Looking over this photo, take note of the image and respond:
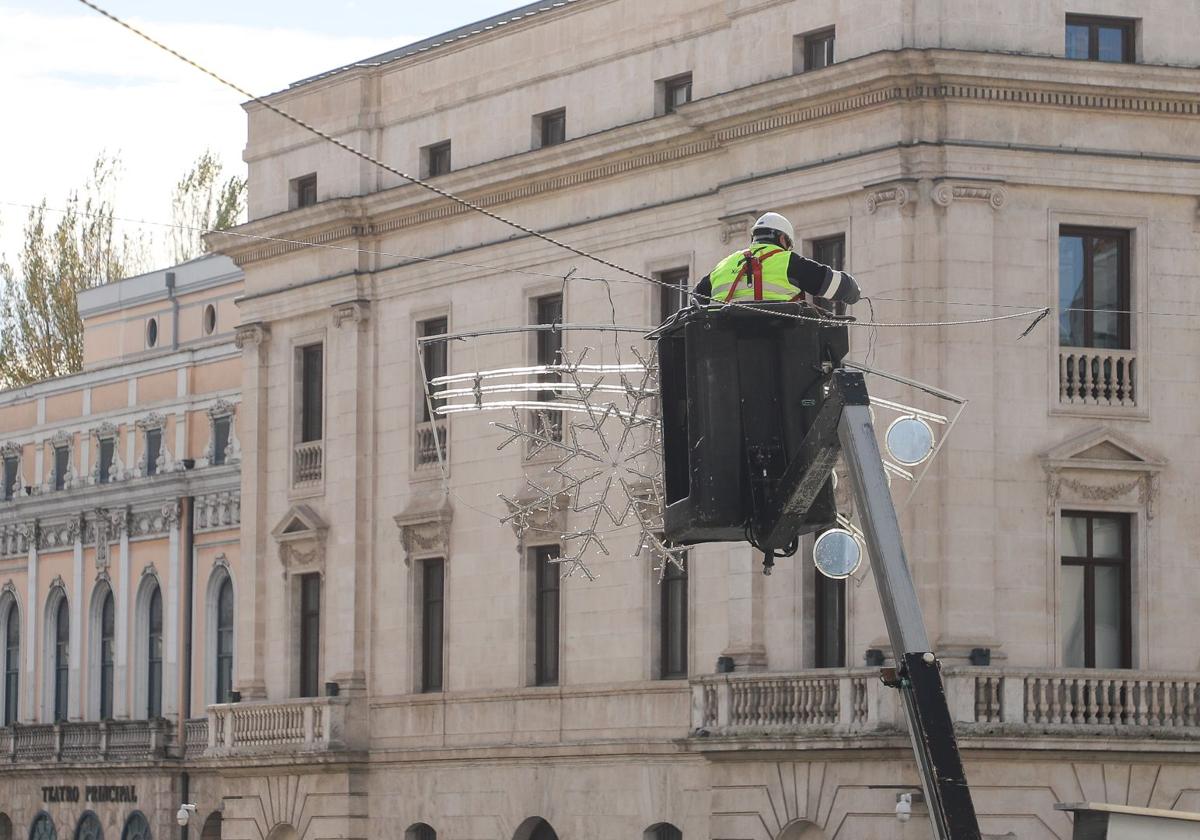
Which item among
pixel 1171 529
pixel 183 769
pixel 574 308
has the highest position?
pixel 574 308

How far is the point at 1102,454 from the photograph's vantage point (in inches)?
1609

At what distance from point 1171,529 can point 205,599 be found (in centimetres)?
2830

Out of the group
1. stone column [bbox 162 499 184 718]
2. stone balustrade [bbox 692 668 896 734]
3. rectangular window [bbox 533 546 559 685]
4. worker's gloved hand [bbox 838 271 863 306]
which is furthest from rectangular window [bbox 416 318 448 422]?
worker's gloved hand [bbox 838 271 863 306]

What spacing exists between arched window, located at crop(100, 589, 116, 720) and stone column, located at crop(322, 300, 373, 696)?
18339mm

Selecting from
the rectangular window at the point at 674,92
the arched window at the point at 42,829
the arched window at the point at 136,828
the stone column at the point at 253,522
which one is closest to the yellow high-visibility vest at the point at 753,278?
the rectangular window at the point at 674,92

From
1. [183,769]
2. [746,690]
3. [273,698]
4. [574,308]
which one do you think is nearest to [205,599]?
[183,769]

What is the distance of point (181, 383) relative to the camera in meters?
66.1

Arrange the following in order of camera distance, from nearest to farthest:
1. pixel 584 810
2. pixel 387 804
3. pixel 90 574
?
pixel 584 810
pixel 387 804
pixel 90 574

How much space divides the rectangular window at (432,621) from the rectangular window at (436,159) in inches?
249

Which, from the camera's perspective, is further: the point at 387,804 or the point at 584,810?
the point at 387,804

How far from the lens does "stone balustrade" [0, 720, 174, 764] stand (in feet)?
212

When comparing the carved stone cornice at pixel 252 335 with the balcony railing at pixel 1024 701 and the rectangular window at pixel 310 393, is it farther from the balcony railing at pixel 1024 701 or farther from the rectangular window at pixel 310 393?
the balcony railing at pixel 1024 701

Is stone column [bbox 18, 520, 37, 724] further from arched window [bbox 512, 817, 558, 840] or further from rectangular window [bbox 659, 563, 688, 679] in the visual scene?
rectangular window [bbox 659, 563, 688, 679]

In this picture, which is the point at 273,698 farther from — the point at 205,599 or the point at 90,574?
the point at 90,574
